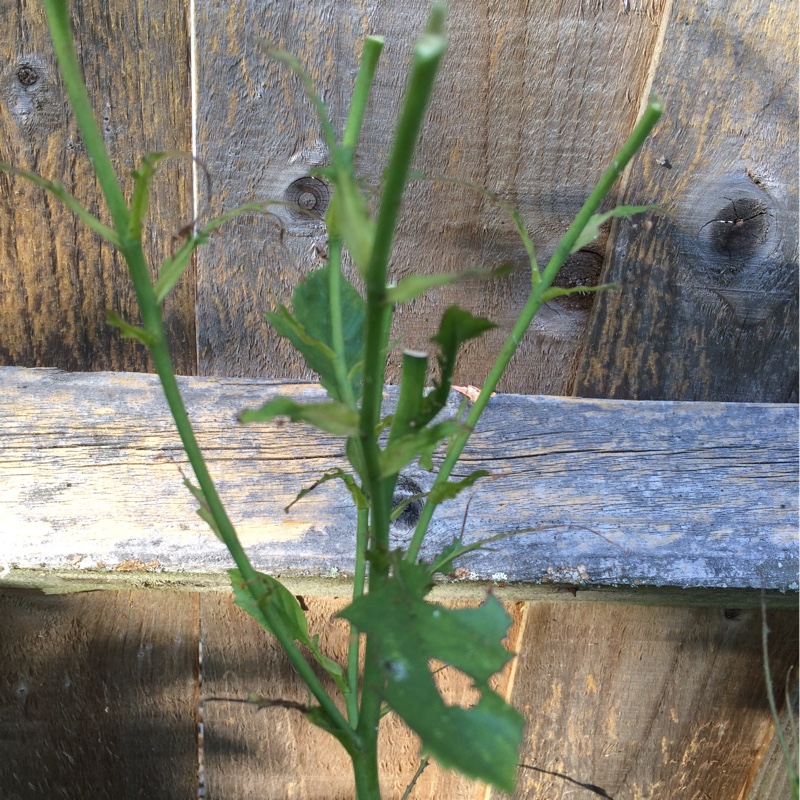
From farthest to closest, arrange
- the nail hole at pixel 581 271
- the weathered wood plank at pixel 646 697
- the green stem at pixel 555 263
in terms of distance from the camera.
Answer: the weathered wood plank at pixel 646 697 → the nail hole at pixel 581 271 → the green stem at pixel 555 263

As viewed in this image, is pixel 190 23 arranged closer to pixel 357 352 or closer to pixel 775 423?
pixel 357 352

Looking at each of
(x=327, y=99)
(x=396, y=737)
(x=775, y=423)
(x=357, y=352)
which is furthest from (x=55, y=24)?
(x=396, y=737)

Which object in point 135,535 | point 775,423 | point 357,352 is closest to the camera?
point 357,352

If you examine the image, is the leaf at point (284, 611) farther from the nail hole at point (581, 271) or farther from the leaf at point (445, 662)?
the nail hole at point (581, 271)

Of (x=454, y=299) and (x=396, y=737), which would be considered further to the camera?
(x=396, y=737)

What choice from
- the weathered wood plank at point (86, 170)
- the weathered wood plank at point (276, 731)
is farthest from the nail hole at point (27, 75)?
the weathered wood plank at point (276, 731)
